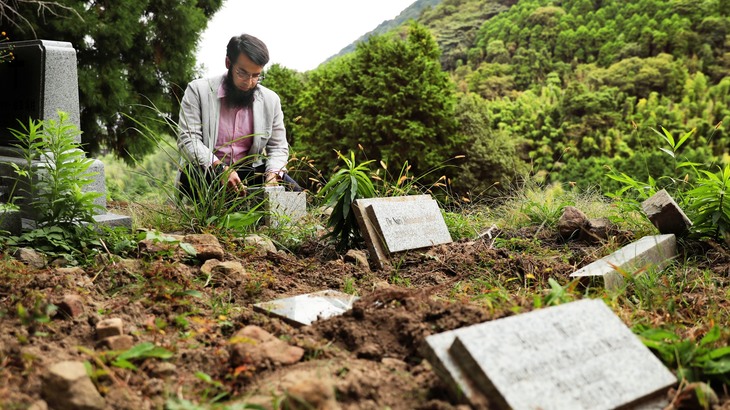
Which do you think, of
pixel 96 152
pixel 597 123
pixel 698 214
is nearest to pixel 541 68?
pixel 597 123

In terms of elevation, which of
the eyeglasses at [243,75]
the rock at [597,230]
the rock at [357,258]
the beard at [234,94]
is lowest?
the rock at [357,258]

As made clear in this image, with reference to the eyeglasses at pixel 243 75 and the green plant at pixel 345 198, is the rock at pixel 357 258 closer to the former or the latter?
the green plant at pixel 345 198

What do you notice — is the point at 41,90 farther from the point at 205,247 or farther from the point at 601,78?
the point at 601,78

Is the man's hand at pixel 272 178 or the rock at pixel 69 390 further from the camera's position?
the man's hand at pixel 272 178

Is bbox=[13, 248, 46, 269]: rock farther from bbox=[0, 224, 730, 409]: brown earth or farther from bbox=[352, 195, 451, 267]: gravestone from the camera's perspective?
bbox=[352, 195, 451, 267]: gravestone

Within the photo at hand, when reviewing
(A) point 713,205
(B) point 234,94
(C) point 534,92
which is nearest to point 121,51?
(B) point 234,94

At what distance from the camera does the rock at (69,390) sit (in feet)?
5.26

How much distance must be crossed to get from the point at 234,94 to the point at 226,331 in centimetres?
342

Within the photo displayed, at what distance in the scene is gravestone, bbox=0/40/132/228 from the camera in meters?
4.52

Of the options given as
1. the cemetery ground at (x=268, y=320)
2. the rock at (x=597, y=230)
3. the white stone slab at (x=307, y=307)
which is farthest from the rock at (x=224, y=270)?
the rock at (x=597, y=230)

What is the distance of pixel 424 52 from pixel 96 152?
577 centimetres

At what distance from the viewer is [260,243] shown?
4.00 metres

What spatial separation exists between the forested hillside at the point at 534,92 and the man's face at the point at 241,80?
2.74 metres

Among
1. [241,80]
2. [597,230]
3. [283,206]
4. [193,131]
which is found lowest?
[283,206]
